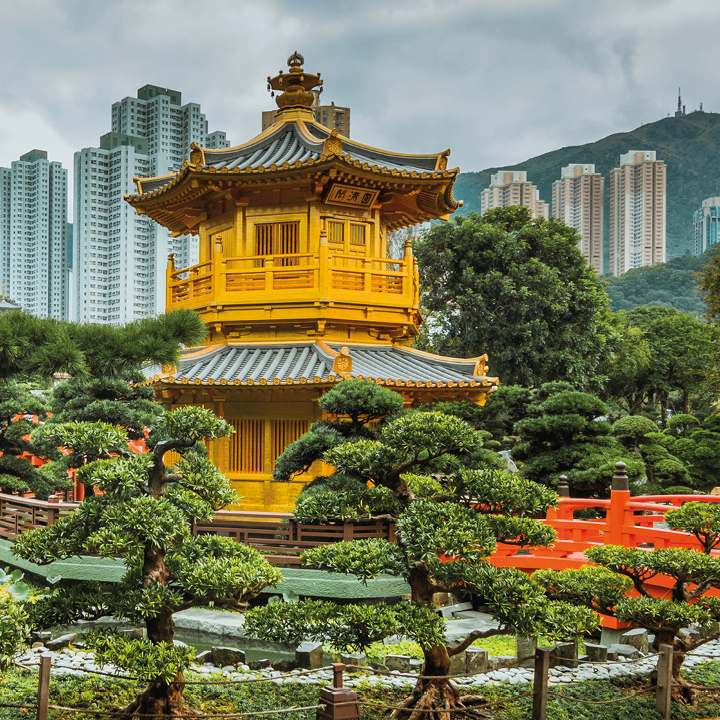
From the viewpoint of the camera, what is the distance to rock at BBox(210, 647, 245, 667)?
9.00m

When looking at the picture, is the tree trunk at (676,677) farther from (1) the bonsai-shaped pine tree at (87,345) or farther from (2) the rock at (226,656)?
(1) the bonsai-shaped pine tree at (87,345)

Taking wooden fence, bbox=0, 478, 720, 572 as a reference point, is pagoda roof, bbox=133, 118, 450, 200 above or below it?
above

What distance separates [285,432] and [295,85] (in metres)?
7.87

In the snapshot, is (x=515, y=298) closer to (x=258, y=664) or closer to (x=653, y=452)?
(x=653, y=452)

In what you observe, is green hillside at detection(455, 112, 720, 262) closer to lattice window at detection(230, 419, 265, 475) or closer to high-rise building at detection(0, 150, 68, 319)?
high-rise building at detection(0, 150, 68, 319)

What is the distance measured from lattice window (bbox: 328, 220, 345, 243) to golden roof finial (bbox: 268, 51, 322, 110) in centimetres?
357

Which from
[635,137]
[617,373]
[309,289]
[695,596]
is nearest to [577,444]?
[309,289]

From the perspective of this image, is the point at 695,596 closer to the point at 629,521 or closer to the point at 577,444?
the point at 629,521

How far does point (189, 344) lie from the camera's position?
875cm

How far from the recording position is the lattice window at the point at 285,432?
13305 mm

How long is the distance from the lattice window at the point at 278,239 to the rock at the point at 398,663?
317 inches

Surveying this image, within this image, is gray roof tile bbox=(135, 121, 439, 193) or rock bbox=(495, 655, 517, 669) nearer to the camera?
rock bbox=(495, 655, 517, 669)

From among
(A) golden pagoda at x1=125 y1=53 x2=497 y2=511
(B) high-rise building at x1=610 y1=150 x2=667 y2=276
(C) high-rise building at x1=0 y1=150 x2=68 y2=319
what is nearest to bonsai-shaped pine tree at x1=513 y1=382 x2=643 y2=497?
(A) golden pagoda at x1=125 y1=53 x2=497 y2=511

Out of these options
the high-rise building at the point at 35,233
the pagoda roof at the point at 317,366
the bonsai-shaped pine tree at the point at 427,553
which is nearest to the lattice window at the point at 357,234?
the pagoda roof at the point at 317,366
